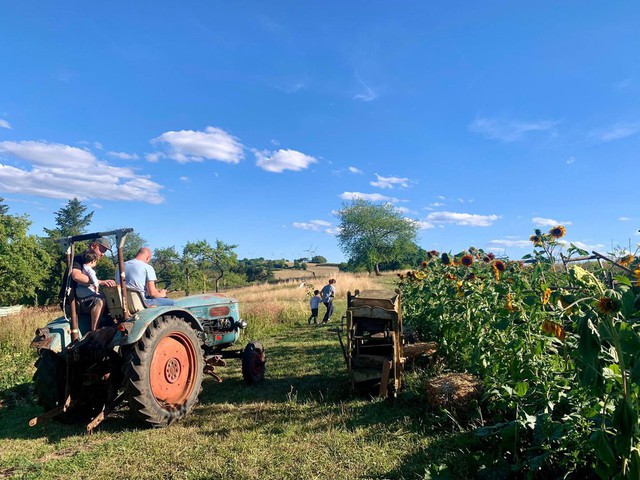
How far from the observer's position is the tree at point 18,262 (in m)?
22.8

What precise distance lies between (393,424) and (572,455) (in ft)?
5.72

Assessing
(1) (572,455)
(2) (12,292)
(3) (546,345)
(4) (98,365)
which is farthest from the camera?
(2) (12,292)

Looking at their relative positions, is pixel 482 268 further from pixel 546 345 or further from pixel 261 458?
pixel 261 458

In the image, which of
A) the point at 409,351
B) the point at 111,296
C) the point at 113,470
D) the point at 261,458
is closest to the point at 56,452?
the point at 113,470

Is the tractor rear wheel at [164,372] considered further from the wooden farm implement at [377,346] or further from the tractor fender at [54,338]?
the wooden farm implement at [377,346]

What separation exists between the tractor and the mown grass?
0.26 meters

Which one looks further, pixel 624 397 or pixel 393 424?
pixel 393 424

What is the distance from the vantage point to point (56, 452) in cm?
389

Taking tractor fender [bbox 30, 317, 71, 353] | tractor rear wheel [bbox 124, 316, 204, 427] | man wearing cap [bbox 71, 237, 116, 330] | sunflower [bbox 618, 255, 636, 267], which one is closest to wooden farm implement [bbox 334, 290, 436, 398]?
tractor rear wheel [bbox 124, 316, 204, 427]

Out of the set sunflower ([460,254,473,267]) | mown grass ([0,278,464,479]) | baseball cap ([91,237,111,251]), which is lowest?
mown grass ([0,278,464,479])

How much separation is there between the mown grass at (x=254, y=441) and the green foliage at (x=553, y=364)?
0.72 meters

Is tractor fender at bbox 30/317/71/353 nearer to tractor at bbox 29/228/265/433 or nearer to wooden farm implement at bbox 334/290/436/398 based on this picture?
tractor at bbox 29/228/265/433

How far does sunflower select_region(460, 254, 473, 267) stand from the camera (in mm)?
5199

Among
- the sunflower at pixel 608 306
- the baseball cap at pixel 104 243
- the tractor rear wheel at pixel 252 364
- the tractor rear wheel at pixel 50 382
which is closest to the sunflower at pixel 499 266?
the sunflower at pixel 608 306
